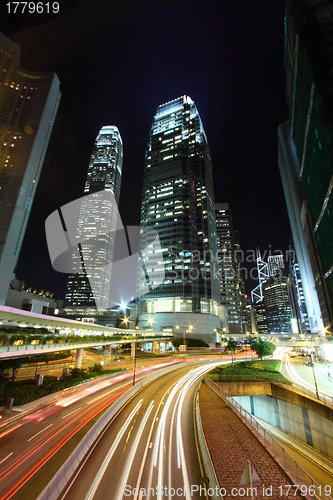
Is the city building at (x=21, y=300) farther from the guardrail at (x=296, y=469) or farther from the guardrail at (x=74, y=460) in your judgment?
the guardrail at (x=296, y=469)

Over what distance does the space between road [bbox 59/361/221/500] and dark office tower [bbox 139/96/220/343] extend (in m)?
91.3

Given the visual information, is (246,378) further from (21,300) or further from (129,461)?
(21,300)

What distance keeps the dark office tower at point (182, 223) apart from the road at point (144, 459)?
299 ft

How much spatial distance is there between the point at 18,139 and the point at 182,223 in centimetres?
8447

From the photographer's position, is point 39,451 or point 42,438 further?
point 42,438

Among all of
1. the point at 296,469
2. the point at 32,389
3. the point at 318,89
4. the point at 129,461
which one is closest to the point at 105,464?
the point at 129,461

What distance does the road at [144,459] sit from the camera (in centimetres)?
1120

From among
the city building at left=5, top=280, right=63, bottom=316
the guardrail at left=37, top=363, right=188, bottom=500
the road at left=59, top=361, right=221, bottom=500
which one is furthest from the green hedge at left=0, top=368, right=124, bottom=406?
the city building at left=5, top=280, right=63, bottom=316

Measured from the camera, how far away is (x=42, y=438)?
53.4 feet

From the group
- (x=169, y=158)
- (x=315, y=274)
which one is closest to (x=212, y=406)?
(x=315, y=274)

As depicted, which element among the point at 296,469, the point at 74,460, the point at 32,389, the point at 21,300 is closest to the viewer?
the point at 296,469

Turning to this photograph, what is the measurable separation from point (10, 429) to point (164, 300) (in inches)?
4001

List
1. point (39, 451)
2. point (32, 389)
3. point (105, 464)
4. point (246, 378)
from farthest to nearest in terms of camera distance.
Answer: point (246, 378), point (32, 389), point (39, 451), point (105, 464)

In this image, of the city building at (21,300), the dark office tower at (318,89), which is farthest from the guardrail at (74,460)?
the city building at (21,300)
